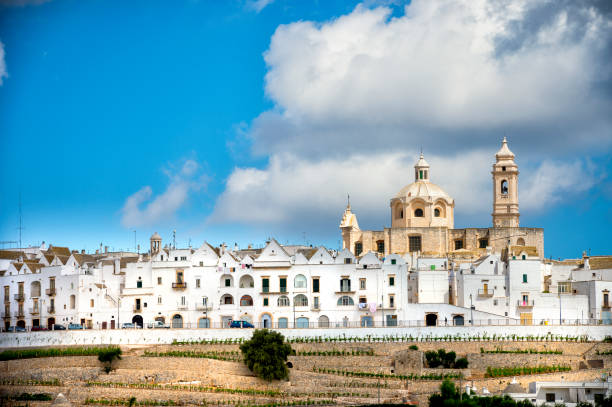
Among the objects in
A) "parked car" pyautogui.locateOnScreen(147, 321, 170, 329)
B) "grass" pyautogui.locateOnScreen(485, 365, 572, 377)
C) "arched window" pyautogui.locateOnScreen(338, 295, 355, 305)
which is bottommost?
"grass" pyautogui.locateOnScreen(485, 365, 572, 377)

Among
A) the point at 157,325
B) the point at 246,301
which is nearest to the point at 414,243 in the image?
the point at 246,301

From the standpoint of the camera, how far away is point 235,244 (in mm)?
95062

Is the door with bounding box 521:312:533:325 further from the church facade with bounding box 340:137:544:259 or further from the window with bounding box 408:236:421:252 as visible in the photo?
the window with bounding box 408:236:421:252

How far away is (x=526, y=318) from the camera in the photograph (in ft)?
268

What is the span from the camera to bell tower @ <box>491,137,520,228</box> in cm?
9788

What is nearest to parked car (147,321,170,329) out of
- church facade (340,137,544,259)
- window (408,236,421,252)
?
church facade (340,137,544,259)

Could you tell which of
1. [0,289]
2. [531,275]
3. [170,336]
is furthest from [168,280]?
[531,275]

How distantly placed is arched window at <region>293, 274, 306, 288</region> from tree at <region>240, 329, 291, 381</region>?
10185mm

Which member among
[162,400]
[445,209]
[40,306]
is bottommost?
A: [162,400]

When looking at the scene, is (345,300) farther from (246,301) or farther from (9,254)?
(9,254)

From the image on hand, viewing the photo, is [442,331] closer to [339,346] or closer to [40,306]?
[339,346]

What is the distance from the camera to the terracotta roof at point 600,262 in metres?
86.0

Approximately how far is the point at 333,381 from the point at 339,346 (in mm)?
6226

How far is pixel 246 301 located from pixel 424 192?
72.3ft
